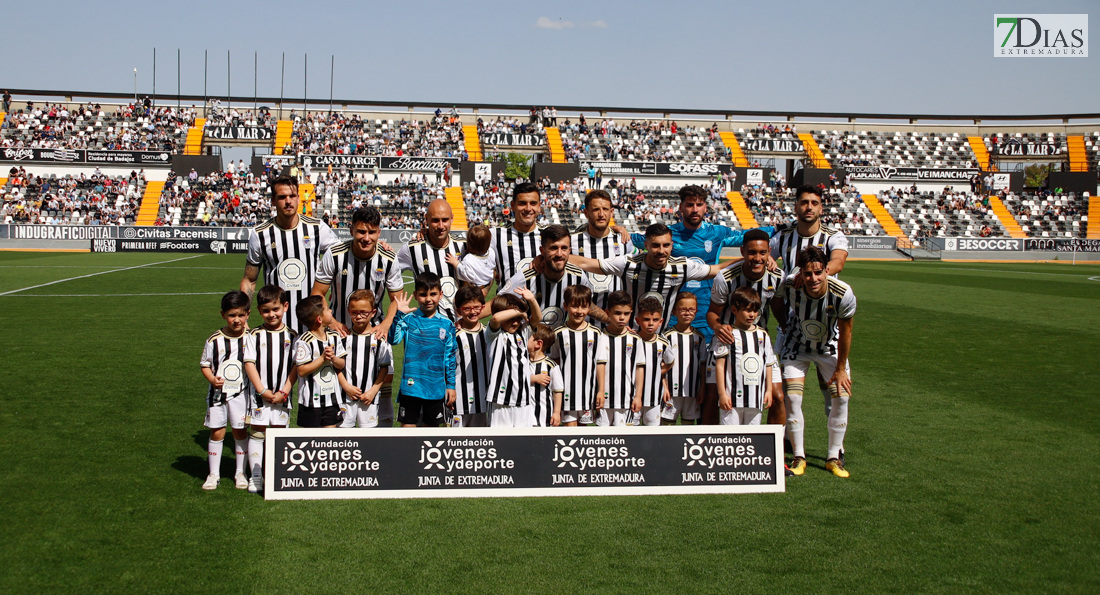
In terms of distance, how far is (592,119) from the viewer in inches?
2057

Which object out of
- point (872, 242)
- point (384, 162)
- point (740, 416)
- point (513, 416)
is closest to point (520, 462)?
point (513, 416)

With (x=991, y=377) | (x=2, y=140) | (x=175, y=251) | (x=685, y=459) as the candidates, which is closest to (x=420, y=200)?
(x=175, y=251)

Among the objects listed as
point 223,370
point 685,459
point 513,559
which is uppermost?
point 223,370

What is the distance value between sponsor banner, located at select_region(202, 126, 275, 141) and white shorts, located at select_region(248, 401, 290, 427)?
4536cm

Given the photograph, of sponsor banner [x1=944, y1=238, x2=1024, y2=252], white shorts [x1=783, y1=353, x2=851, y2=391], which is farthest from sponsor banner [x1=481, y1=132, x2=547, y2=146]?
white shorts [x1=783, y1=353, x2=851, y2=391]

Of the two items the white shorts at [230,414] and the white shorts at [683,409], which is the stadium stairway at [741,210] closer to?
the white shorts at [683,409]

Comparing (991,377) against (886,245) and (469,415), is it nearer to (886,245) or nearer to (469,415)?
(469,415)

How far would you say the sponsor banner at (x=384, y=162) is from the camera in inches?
1756

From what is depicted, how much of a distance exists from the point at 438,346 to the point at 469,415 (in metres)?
0.59

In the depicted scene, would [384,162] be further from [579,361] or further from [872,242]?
[579,361]

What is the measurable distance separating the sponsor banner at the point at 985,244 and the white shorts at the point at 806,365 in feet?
126

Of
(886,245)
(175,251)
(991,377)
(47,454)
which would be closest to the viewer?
(47,454)

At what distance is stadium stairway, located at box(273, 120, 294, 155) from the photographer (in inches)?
1845

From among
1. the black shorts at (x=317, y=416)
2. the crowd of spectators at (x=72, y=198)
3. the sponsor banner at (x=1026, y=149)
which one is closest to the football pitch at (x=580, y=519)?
the black shorts at (x=317, y=416)
